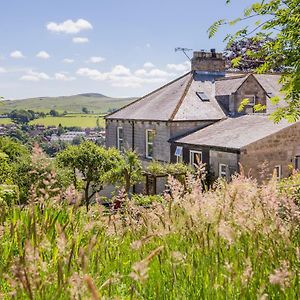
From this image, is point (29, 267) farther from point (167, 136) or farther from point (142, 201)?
point (167, 136)

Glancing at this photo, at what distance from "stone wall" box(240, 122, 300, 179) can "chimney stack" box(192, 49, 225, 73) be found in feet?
34.6

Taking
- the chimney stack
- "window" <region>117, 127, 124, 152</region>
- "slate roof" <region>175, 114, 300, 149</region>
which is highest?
the chimney stack

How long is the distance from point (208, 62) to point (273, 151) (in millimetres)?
11874

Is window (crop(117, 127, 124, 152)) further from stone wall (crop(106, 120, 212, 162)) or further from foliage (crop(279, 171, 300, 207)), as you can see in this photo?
foliage (crop(279, 171, 300, 207))

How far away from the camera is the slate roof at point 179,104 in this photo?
28.0 m

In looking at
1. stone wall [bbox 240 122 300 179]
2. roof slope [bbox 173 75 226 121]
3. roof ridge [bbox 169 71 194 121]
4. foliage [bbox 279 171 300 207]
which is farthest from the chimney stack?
foliage [bbox 279 171 300 207]

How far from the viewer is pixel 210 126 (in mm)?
27438

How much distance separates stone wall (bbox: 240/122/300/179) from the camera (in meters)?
22.0

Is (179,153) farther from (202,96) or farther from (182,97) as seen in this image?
(202,96)

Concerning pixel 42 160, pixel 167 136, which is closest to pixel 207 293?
pixel 42 160

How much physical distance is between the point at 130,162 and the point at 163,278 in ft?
70.9

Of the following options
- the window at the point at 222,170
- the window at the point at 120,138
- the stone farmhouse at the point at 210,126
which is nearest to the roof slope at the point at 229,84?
the stone farmhouse at the point at 210,126

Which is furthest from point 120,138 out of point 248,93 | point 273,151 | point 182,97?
point 273,151

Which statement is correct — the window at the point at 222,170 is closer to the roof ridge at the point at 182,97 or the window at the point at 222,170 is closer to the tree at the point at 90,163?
the roof ridge at the point at 182,97
